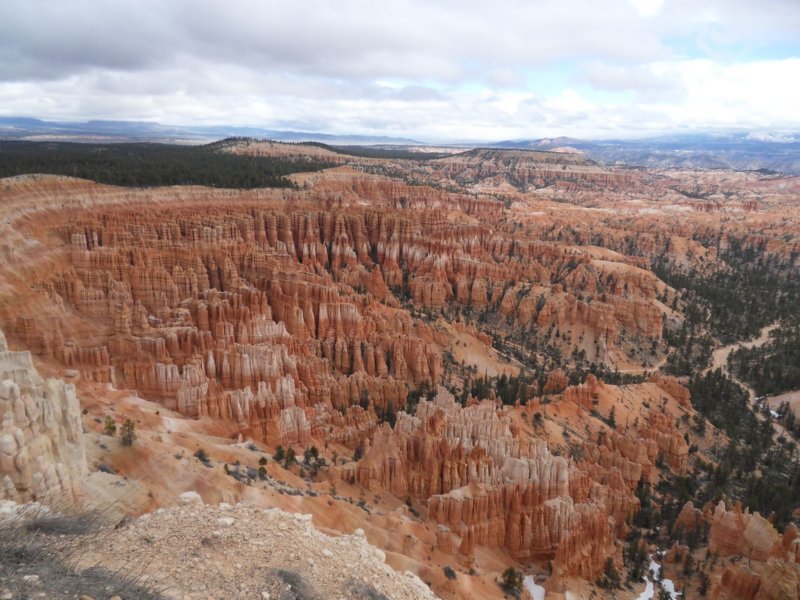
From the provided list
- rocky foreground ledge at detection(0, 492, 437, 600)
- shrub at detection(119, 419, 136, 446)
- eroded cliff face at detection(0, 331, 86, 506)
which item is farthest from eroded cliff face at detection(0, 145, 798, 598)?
rocky foreground ledge at detection(0, 492, 437, 600)

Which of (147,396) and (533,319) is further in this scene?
(533,319)

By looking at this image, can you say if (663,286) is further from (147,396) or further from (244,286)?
(147,396)

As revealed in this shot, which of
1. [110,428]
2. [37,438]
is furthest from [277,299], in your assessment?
[37,438]

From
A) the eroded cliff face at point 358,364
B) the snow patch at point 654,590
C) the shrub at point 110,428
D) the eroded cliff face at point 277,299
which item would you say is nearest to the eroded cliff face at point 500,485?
the eroded cliff face at point 358,364

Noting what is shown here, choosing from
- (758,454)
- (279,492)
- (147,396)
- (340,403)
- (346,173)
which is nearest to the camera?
(279,492)

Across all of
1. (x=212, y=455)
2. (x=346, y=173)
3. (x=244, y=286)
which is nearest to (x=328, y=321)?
(x=244, y=286)

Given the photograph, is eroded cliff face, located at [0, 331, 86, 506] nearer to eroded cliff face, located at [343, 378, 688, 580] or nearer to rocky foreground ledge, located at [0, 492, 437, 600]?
rocky foreground ledge, located at [0, 492, 437, 600]

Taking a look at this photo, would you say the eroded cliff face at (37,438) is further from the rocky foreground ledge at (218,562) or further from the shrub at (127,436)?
the shrub at (127,436)
